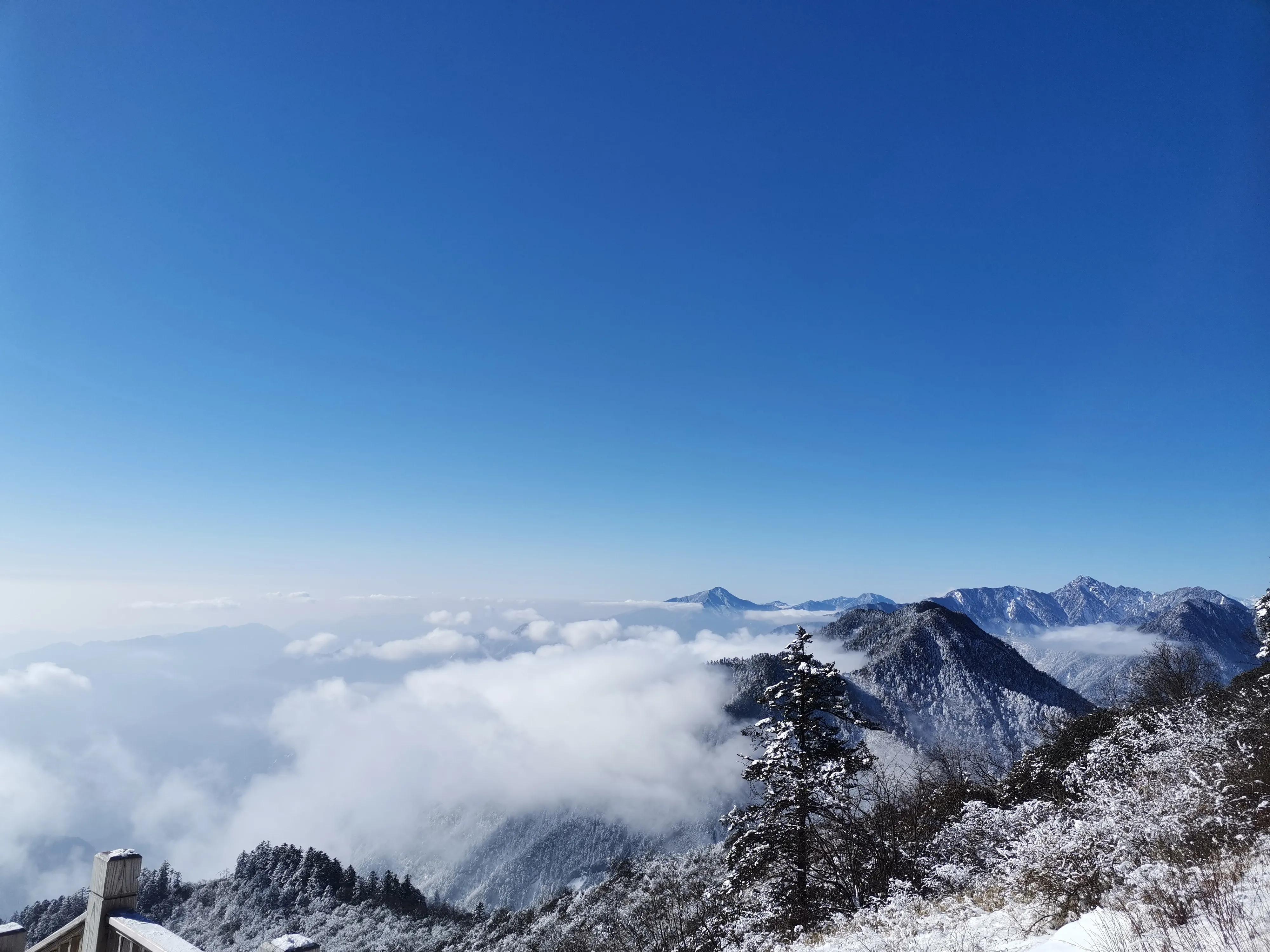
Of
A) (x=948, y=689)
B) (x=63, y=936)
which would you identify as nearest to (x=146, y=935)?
(x=63, y=936)

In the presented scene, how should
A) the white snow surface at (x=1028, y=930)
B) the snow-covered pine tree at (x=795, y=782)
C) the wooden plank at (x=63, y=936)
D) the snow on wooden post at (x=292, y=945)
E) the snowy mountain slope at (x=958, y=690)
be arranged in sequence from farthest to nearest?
the snowy mountain slope at (x=958, y=690) < the snow-covered pine tree at (x=795, y=782) < the white snow surface at (x=1028, y=930) < the wooden plank at (x=63, y=936) < the snow on wooden post at (x=292, y=945)

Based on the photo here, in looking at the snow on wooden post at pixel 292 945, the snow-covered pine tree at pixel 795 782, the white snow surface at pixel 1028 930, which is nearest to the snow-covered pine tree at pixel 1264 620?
the snow-covered pine tree at pixel 795 782

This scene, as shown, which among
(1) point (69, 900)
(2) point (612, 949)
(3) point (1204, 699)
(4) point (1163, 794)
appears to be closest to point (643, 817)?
(1) point (69, 900)

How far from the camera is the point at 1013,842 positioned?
12266 millimetres

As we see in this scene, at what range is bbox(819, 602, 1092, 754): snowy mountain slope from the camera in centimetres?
16238

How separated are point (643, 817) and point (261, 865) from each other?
10616 cm

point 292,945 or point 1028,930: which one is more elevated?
point 292,945

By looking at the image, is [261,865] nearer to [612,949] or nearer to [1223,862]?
[612,949]

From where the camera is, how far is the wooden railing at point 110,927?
13.8ft

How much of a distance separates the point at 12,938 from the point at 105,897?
1.48 m

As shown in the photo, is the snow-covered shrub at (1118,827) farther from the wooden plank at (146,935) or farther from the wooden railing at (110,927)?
the wooden railing at (110,927)

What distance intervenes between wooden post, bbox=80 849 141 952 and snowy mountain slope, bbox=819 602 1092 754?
176 metres

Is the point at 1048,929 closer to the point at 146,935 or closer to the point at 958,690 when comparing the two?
the point at 146,935

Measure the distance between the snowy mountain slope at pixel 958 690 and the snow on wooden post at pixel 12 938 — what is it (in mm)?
175846
